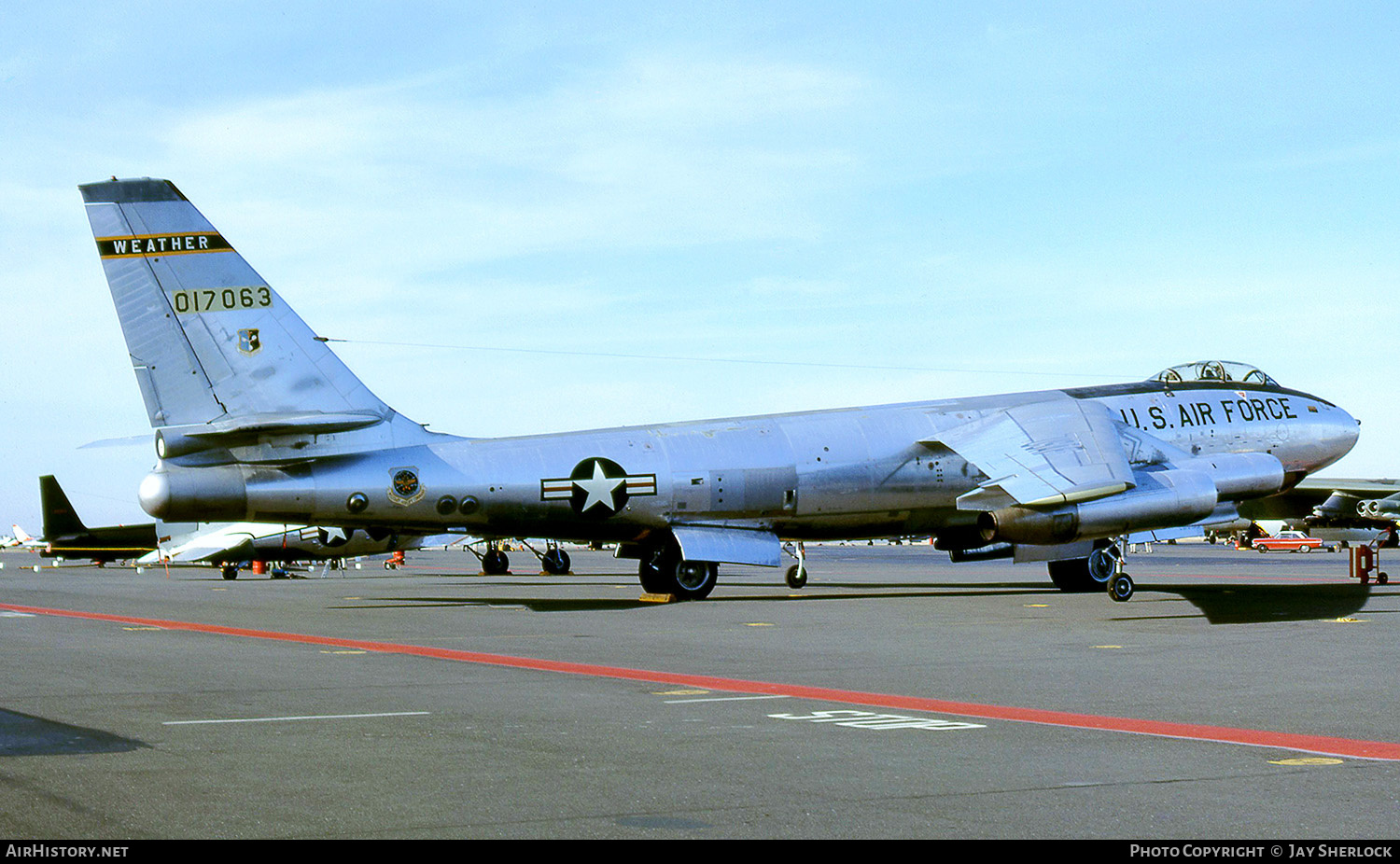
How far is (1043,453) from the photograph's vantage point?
27250mm

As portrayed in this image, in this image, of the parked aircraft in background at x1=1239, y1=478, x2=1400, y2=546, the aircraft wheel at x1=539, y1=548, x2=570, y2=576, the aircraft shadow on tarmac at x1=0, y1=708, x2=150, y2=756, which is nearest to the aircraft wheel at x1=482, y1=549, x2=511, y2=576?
the aircraft wheel at x1=539, y1=548, x2=570, y2=576

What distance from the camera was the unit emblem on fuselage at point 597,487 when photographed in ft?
89.1

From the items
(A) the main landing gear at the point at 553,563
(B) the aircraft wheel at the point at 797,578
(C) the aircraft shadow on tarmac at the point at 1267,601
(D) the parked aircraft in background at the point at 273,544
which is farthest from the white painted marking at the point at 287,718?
(A) the main landing gear at the point at 553,563

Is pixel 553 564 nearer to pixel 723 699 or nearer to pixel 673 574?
pixel 673 574

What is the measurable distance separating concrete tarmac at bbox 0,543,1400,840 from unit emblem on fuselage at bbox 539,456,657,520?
12.1ft

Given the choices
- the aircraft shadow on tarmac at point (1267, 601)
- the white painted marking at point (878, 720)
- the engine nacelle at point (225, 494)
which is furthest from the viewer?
the engine nacelle at point (225, 494)

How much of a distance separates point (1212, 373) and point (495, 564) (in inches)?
1182

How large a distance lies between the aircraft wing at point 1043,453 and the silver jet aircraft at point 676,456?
0.07 meters

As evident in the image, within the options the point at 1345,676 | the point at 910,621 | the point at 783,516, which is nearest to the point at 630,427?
the point at 783,516

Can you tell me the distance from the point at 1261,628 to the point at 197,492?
59.5ft

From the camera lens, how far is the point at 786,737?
1031 cm

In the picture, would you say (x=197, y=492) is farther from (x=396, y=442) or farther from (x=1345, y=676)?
(x=1345, y=676)

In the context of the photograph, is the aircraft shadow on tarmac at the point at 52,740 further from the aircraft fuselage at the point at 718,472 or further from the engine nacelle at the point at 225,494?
the aircraft fuselage at the point at 718,472

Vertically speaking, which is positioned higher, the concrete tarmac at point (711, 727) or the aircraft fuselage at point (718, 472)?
the aircraft fuselage at point (718, 472)
